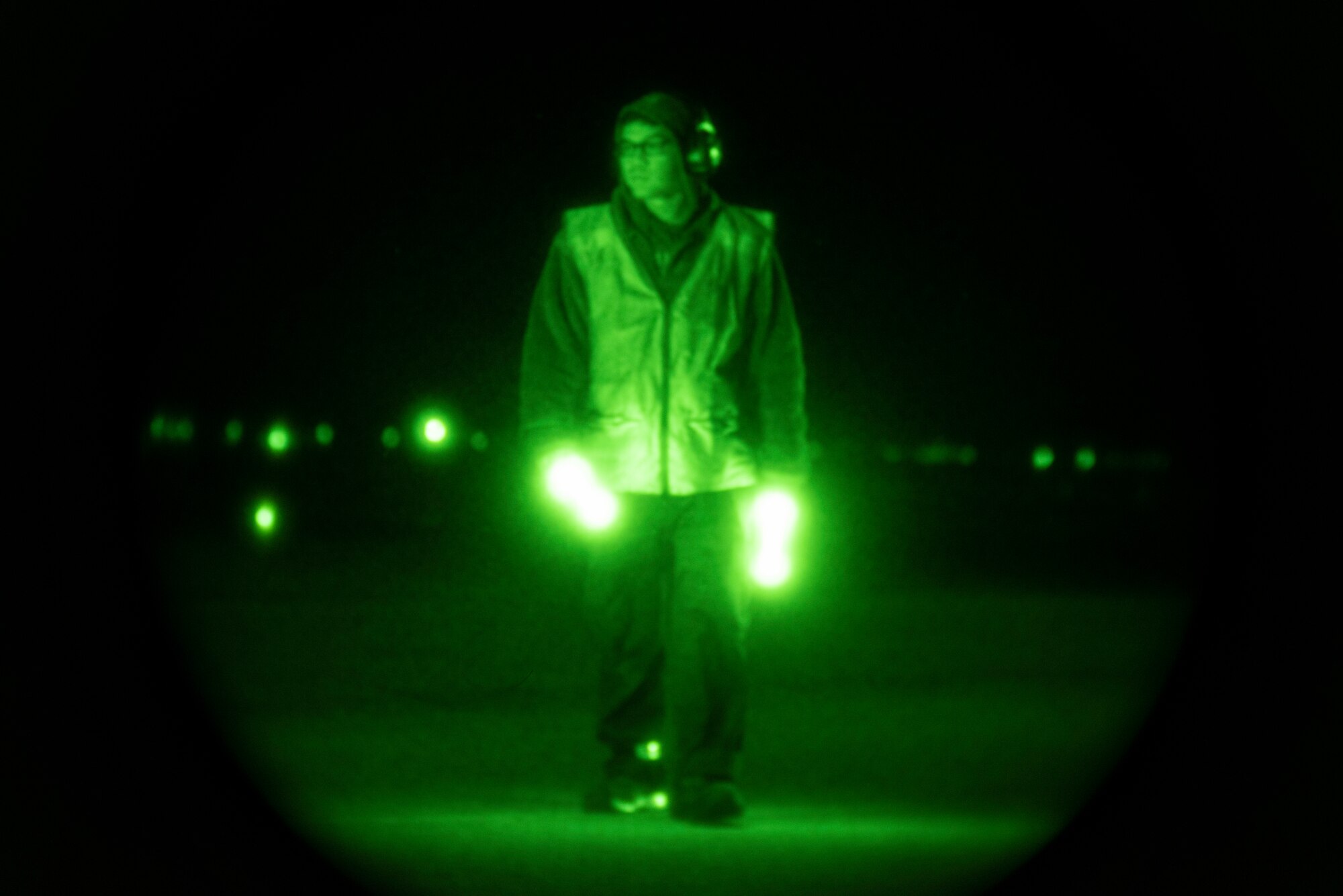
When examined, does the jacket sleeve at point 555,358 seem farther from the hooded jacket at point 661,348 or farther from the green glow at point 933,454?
the green glow at point 933,454

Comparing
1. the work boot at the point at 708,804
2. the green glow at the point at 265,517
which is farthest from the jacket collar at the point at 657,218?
the work boot at the point at 708,804

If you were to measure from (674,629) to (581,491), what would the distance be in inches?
11.9

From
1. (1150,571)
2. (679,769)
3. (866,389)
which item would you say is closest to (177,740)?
(679,769)

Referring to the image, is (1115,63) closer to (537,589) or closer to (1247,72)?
(1247,72)

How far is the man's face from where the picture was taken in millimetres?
3326

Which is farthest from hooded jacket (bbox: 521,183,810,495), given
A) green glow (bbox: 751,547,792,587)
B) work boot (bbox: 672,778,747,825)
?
work boot (bbox: 672,778,747,825)

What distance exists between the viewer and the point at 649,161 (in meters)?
3.37

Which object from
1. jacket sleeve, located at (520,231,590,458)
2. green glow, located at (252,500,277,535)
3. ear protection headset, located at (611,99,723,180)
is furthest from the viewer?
green glow, located at (252,500,277,535)

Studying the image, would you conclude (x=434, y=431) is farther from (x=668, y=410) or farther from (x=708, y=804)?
(x=708, y=804)

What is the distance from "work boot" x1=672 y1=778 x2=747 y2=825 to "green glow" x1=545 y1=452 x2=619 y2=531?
487 mm

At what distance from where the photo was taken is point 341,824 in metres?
→ 3.42

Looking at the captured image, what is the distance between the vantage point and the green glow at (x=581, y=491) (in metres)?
3.44

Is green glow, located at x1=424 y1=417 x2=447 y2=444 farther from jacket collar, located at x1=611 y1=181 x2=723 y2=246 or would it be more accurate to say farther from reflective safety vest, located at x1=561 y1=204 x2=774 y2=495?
jacket collar, located at x1=611 y1=181 x2=723 y2=246

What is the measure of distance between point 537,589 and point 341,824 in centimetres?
52
